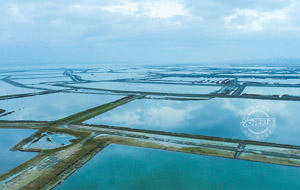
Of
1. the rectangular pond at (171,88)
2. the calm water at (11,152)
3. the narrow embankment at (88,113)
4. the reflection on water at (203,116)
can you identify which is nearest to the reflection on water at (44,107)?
the narrow embankment at (88,113)

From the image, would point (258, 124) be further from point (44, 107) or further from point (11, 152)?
point (44, 107)

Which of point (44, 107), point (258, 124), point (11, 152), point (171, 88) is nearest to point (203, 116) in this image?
point (258, 124)

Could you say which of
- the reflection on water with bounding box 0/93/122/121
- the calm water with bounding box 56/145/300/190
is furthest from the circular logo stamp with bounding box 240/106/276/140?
the reflection on water with bounding box 0/93/122/121

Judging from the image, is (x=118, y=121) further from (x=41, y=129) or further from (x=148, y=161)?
(x=148, y=161)

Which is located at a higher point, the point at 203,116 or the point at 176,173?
the point at 203,116

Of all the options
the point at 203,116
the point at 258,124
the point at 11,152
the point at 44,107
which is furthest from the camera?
the point at 44,107
